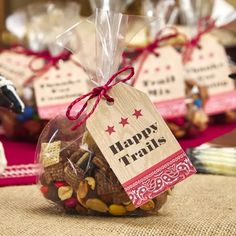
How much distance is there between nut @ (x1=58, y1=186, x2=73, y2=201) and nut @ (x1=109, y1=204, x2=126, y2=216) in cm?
4

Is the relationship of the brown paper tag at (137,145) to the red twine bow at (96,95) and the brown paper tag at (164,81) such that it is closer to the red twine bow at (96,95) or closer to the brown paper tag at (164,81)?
the red twine bow at (96,95)

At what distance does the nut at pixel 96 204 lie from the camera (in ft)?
1.88

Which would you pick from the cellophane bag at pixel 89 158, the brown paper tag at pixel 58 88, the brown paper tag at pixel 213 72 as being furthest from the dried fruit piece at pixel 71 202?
the brown paper tag at pixel 213 72

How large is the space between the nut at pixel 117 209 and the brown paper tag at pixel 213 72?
0.61 meters

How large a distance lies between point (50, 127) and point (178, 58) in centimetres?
52

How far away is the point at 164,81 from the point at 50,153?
0.51 m

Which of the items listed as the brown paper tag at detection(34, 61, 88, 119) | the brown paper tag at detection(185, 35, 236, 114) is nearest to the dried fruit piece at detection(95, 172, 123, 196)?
the brown paper tag at detection(34, 61, 88, 119)

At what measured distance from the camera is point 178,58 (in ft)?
3.59

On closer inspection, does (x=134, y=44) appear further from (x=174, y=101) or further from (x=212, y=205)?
(x=212, y=205)

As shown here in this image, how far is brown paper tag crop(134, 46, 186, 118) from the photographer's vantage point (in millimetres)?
1059

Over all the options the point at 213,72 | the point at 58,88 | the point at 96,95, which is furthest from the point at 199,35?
the point at 96,95

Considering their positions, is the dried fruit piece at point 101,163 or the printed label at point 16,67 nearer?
the dried fruit piece at point 101,163

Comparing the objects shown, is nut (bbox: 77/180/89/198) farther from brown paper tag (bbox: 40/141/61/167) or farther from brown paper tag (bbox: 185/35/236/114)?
brown paper tag (bbox: 185/35/236/114)

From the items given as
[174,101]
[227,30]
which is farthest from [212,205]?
[227,30]
